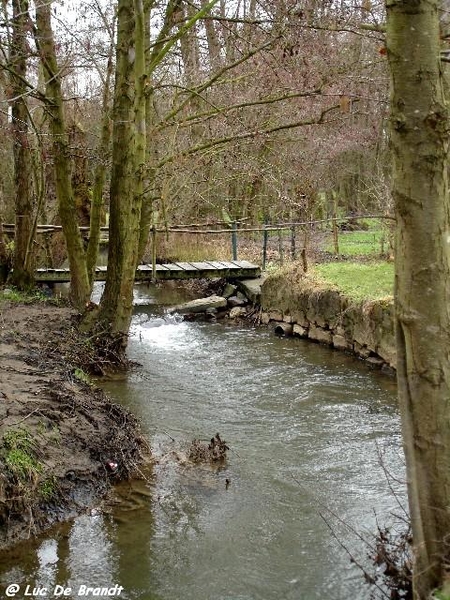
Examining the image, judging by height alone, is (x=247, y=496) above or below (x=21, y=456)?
below

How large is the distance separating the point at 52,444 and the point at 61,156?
213 inches

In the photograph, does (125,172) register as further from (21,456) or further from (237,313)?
(237,313)

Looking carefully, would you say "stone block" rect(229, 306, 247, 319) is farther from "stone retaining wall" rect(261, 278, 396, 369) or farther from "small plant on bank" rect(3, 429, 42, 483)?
"small plant on bank" rect(3, 429, 42, 483)

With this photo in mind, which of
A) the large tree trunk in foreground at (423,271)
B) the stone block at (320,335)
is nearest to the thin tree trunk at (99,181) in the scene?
the stone block at (320,335)

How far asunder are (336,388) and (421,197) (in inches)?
219

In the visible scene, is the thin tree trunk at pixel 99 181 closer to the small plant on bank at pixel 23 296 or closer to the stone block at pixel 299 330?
the small plant on bank at pixel 23 296

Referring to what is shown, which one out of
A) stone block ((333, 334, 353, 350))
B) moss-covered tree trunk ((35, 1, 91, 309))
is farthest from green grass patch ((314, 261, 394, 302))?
moss-covered tree trunk ((35, 1, 91, 309))

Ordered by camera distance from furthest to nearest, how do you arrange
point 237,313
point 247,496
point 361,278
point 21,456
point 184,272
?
point 184,272 < point 237,313 < point 361,278 < point 247,496 < point 21,456

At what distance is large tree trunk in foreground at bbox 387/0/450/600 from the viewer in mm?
2590

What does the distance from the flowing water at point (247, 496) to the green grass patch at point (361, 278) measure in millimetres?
1220

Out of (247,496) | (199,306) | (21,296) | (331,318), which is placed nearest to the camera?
(247,496)

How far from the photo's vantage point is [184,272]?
13.4 meters

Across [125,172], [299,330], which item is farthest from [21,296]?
[299,330]

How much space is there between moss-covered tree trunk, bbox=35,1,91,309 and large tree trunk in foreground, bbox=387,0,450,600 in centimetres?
656
